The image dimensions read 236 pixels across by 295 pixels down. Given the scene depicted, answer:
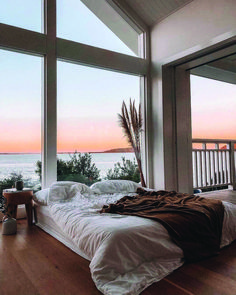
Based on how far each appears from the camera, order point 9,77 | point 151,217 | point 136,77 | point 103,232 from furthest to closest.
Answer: point 136,77 < point 9,77 < point 151,217 < point 103,232

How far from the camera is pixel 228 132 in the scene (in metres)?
3.85

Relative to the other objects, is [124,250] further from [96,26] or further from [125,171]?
[96,26]

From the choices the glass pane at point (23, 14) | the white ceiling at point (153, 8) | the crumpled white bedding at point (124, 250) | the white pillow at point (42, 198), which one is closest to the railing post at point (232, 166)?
the crumpled white bedding at point (124, 250)

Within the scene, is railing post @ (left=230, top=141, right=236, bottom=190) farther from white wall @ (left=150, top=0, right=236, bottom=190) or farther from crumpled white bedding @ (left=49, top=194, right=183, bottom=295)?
crumpled white bedding @ (left=49, top=194, right=183, bottom=295)

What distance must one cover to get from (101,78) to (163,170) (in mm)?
2018

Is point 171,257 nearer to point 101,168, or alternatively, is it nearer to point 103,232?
point 103,232

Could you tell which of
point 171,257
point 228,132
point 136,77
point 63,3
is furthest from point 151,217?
point 63,3

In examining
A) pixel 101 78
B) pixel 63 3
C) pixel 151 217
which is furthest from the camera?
pixel 101 78

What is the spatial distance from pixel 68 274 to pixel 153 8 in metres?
4.61

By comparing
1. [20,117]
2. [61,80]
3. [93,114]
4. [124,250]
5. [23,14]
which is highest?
[23,14]

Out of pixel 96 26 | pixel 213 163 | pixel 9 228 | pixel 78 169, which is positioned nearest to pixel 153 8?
pixel 96 26

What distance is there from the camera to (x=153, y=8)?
476 cm

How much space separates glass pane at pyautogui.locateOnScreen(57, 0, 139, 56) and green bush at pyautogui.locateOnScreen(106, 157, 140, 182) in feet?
6.91

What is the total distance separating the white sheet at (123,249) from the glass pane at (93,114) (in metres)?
2.02
